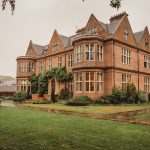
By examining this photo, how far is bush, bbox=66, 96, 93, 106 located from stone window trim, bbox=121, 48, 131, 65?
792 centimetres

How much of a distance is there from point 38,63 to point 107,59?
17.0m

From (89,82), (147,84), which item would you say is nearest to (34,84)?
(89,82)

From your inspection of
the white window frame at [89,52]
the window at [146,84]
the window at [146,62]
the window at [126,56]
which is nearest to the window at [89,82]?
the white window frame at [89,52]

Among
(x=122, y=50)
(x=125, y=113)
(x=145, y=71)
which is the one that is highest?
(x=122, y=50)

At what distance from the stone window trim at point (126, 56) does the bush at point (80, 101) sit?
312 inches

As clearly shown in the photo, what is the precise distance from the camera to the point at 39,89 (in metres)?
38.2

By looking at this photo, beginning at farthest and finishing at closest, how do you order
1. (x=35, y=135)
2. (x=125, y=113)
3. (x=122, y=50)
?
(x=122, y=50), (x=125, y=113), (x=35, y=135)

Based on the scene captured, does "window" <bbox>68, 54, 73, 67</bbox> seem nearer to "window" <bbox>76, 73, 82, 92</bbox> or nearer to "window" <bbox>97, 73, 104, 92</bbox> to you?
"window" <bbox>76, 73, 82, 92</bbox>

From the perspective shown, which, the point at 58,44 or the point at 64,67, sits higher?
the point at 58,44

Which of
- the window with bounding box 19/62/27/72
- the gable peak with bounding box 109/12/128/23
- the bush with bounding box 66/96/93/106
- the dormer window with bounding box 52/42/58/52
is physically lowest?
the bush with bounding box 66/96/93/106

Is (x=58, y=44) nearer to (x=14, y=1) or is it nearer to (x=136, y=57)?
(x=136, y=57)


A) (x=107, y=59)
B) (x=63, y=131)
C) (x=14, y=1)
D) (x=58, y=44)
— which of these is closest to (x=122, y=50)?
(x=107, y=59)

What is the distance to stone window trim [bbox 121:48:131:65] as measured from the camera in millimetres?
30028

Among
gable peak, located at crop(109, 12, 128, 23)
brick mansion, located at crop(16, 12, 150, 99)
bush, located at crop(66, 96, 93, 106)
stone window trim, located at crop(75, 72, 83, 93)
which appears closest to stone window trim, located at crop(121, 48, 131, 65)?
brick mansion, located at crop(16, 12, 150, 99)
